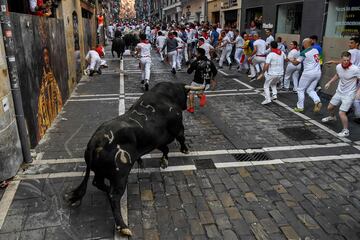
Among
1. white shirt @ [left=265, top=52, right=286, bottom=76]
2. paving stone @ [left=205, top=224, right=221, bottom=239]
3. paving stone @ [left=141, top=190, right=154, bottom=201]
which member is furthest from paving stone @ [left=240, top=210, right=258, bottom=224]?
white shirt @ [left=265, top=52, right=286, bottom=76]

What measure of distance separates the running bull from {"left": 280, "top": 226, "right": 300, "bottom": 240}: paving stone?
1.82m

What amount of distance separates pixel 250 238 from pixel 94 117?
5559 mm

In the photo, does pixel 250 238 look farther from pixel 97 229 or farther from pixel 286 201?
pixel 97 229

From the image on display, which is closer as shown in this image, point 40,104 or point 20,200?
point 20,200

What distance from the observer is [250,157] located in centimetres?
601

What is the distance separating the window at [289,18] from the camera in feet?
44.1

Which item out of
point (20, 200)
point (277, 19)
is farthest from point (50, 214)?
point (277, 19)

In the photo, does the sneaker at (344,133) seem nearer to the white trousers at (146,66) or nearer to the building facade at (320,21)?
the building facade at (320,21)

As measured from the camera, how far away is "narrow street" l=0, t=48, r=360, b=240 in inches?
157

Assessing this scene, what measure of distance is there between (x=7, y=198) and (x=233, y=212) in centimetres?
309

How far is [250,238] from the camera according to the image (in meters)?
3.80

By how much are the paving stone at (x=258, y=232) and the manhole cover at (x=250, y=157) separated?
6.41 ft

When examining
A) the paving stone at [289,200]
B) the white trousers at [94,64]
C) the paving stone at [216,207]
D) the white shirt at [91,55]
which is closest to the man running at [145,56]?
the white shirt at [91,55]

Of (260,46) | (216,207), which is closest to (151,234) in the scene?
(216,207)
